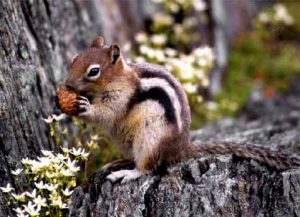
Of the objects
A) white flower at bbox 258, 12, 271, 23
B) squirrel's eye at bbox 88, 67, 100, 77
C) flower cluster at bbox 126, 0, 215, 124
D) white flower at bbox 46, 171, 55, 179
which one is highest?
white flower at bbox 258, 12, 271, 23

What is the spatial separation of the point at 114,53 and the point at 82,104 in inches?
24.0

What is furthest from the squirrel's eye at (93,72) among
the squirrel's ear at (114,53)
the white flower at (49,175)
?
the white flower at (49,175)

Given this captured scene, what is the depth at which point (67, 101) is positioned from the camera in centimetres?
643

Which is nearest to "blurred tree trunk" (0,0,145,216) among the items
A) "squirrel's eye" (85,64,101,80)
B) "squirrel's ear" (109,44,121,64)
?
"squirrel's eye" (85,64,101,80)

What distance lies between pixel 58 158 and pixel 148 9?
731 cm

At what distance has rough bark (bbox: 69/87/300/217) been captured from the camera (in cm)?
596

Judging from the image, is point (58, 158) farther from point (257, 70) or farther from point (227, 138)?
point (257, 70)

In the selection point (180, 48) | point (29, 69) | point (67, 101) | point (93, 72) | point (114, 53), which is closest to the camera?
point (67, 101)

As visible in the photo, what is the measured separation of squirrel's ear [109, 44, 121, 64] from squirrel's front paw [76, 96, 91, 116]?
1.61 ft

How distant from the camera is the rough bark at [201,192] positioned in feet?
19.5

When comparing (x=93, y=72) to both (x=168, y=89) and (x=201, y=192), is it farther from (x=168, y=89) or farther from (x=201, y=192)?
(x=201, y=192)

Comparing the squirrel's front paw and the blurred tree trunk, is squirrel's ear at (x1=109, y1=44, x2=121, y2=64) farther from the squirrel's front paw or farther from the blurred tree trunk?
the blurred tree trunk

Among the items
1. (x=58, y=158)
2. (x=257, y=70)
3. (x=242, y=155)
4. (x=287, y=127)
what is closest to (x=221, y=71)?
(x=257, y=70)

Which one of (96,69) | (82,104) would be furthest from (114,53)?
(82,104)
